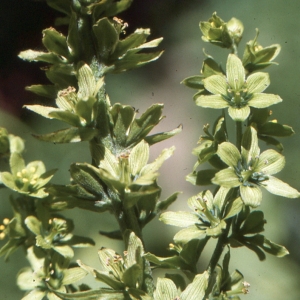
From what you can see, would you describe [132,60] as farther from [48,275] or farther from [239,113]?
[48,275]

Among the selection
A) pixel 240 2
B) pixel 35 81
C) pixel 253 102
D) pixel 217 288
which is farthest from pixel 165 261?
pixel 240 2

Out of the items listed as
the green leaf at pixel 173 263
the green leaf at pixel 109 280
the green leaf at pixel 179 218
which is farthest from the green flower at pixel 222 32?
the green leaf at pixel 109 280

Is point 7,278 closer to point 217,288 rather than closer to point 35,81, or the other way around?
point 35,81

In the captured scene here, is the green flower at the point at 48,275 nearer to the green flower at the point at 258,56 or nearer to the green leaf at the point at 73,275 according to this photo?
the green leaf at the point at 73,275

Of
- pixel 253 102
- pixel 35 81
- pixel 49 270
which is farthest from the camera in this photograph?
pixel 35 81

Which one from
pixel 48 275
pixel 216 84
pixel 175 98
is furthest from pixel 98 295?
pixel 175 98

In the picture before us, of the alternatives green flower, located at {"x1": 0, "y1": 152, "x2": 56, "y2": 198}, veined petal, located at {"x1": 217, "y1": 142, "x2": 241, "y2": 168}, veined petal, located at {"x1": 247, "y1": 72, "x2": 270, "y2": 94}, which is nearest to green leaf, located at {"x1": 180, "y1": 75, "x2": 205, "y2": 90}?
veined petal, located at {"x1": 247, "y1": 72, "x2": 270, "y2": 94}
